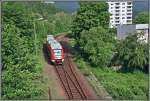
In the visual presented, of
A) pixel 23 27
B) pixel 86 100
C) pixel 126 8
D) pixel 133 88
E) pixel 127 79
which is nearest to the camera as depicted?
pixel 86 100

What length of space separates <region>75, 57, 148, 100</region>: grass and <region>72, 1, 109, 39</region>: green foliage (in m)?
5.49

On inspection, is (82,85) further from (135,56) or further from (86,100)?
(135,56)

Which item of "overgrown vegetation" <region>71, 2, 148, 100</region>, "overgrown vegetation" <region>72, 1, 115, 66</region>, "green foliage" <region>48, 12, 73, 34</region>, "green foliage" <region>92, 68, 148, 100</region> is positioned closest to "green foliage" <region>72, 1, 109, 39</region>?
"overgrown vegetation" <region>72, 1, 115, 66</region>

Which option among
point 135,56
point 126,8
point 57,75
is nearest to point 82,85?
point 57,75

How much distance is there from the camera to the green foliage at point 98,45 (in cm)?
3828

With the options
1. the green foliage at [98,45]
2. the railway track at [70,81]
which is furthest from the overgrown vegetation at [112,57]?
the railway track at [70,81]

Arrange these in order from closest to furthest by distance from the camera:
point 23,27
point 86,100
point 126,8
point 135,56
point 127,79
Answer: point 86,100 → point 127,79 → point 135,56 → point 23,27 → point 126,8

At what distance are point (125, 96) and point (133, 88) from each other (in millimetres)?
2232

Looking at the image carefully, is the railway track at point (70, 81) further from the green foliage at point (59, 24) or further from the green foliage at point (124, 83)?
the green foliage at point (59, 24)

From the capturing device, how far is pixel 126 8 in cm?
10988

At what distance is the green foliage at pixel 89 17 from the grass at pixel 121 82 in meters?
5.49

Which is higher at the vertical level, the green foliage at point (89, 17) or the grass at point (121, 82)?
the green foliage at point (89, 17)

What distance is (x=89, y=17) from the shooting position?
152 ft

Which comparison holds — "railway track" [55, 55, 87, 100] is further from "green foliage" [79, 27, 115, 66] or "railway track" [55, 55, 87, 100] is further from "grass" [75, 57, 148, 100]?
"green foliage" [79, 27, 115, 66]
